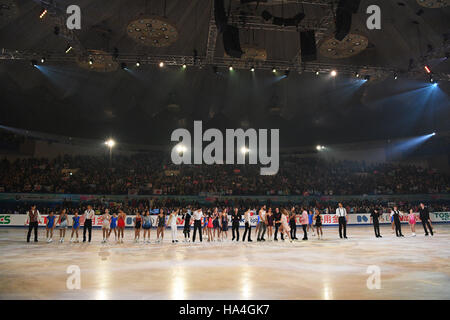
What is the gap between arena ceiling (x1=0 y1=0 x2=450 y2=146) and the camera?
19.0 m

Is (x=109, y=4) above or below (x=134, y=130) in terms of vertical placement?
above

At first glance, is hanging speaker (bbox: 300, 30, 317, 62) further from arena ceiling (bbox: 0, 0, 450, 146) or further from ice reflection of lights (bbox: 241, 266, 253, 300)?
ice reflection of lights (bbox: 241, 266, 253, 300)

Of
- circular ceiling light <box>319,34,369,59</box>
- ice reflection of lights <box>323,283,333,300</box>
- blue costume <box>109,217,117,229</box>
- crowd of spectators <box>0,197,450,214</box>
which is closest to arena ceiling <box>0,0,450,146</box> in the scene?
circular ceiling light <box>319,34,369,59</box>

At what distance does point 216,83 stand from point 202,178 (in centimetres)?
1035

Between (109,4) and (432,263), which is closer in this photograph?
(432,263)

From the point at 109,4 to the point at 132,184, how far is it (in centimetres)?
1647

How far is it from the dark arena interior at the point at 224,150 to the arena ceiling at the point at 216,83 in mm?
164

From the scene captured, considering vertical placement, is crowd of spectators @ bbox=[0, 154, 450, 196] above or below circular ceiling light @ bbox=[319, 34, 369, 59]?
below

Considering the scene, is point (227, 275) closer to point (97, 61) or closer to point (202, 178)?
point (97, 61)

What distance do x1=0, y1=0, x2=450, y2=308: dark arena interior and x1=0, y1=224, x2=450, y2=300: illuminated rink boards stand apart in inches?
2.8

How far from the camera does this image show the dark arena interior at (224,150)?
7664mm
